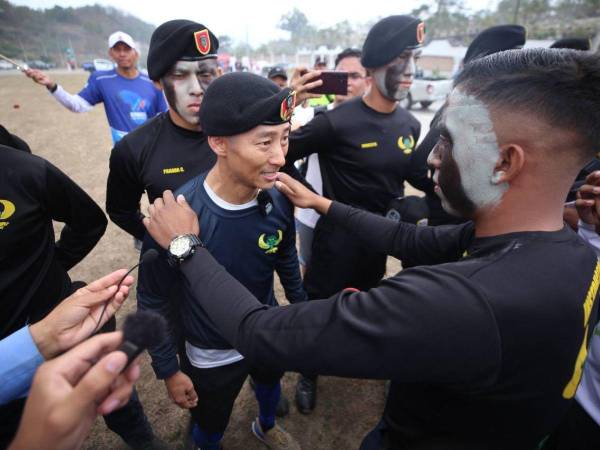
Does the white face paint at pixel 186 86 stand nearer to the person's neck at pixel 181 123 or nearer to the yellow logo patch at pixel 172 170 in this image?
the person's neck at pixel 181 123

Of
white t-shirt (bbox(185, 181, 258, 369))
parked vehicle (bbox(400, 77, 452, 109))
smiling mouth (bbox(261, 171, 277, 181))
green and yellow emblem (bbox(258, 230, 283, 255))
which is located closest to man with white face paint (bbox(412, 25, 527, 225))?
green and yellow emblem (bbox(258, 230, 283, 255))

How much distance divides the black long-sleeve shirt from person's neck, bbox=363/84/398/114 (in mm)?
2345

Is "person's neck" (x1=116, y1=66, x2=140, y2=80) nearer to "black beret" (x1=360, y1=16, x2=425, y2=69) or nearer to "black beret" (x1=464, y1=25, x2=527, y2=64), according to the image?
"black beret" (x1=360, y1=16, x2=425, y2=69)

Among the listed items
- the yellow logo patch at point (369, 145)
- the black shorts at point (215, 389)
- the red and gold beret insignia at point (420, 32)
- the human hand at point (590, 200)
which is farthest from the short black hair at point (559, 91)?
the red and gold beret insignia at point (420, 32)

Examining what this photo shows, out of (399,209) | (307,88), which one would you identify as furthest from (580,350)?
(307,88)

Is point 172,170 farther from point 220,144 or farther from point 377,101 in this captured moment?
point 377,101

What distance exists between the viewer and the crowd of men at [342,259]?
951 mm

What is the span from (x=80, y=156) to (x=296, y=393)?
904cm

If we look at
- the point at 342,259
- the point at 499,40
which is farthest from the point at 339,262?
the point at 499,40

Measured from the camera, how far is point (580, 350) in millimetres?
1077

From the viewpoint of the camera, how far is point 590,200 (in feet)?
5.20

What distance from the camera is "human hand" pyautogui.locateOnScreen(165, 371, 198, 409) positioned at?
1857mm

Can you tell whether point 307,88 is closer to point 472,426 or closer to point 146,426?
point 472,426

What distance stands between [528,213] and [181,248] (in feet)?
4.44
